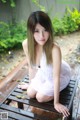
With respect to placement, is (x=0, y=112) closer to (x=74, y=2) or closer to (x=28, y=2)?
(x=28, y=2)

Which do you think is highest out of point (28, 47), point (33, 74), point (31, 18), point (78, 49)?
point (31, 18)

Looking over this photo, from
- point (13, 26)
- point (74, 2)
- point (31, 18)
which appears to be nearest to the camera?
point (31, 18)

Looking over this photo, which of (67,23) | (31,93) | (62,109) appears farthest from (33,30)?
(67,23)

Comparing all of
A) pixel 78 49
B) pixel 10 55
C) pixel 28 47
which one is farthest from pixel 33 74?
pixel 78 49

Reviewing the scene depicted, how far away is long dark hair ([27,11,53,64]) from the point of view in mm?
1952

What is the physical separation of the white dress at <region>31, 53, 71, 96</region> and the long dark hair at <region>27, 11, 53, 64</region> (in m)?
0.10

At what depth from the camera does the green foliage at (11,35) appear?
16.2 ft

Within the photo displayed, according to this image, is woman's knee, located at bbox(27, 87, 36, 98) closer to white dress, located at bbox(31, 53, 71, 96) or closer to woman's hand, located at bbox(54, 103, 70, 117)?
white dress, located at bbox(31, 53, 71, 96)

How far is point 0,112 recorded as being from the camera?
206cm

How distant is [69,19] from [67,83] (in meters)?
4.85

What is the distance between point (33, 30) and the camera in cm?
203

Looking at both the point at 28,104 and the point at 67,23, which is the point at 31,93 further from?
the point at 67,23

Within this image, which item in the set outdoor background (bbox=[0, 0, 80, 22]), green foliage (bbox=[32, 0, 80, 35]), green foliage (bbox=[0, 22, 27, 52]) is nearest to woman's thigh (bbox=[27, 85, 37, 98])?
green foliage (bbox=[0, 22, 27, 52])

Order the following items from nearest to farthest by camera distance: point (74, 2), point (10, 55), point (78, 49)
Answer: point (10, 55)
point (78, 49)
point (74, 2)
